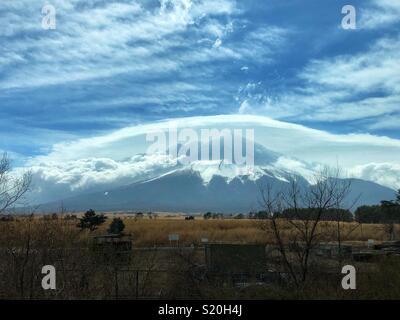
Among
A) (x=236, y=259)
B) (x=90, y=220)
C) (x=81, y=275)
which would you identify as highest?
(x=90, y=220)

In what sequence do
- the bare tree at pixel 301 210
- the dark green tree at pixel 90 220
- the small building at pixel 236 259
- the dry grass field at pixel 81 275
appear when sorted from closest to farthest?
the dry grass field at pixel 81 275
the bare tree at pixel 301 210
the small building at pixel 236 259
the dark green tree at pixel 90 220

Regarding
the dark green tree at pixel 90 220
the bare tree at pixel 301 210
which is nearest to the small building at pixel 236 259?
the bare tree at pixel 301 210

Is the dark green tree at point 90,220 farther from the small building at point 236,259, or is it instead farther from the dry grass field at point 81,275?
the dry grass field at point 81,275

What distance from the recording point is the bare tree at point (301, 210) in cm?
1608

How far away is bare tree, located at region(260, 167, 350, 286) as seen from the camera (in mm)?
16078

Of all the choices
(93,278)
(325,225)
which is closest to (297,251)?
(325,225)

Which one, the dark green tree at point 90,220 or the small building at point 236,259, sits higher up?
the dark green tree at point 90,220

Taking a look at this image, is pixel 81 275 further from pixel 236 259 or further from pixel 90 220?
pixel 90 220

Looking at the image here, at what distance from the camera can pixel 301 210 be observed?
1697 cm

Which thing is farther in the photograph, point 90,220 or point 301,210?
point 90,220

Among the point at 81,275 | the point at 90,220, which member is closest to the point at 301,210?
the point at 81,275

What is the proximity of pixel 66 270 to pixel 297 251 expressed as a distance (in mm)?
6984

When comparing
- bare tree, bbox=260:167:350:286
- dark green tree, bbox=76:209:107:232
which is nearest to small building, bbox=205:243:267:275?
bare tree, bbox=260:167:350:286
